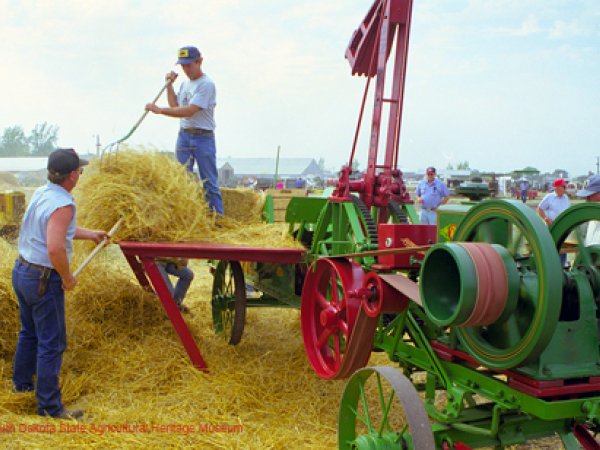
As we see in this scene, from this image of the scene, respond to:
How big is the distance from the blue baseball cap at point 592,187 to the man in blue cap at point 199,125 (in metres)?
3.27

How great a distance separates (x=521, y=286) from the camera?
8.03ft

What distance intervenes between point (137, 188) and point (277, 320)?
2874 mm

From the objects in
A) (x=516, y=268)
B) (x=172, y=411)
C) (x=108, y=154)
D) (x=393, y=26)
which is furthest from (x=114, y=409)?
(x=393, y=26)

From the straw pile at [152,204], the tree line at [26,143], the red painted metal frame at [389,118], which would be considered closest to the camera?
the red painted metal frame at [389,118]

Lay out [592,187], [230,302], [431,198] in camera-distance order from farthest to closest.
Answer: [431,198] → [230,302] → [592,187]

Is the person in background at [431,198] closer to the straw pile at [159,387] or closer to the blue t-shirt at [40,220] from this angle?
the straw pile at [159,387]

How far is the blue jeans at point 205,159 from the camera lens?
5.90 meters

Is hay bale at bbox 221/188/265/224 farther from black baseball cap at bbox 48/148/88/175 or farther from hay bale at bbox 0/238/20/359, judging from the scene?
black baseball cap at bbox 48/148/88/175

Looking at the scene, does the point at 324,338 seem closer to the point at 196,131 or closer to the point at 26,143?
the point at 196,131

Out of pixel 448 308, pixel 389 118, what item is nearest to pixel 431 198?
pixel 389 118

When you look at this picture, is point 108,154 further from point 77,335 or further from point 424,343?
point 424,343

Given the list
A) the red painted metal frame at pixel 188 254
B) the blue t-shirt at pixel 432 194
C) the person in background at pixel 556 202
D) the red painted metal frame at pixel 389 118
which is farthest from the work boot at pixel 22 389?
the blue t-shirt at pixel 432 194

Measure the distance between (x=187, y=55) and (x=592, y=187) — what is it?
3.78m

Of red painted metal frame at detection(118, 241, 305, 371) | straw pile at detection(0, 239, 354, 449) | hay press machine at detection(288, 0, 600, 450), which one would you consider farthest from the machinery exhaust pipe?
red painted metal frame at detection(118, 241, 305, 371)
